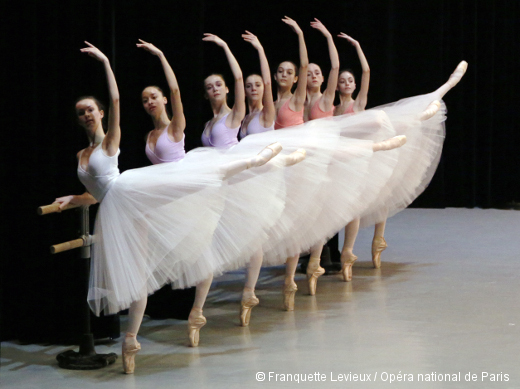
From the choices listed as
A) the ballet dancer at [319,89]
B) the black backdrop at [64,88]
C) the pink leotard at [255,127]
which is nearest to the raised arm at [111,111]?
the black backdrop at [64,88]

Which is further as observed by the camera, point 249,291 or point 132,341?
point 249,291

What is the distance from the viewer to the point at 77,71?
13.6 ft

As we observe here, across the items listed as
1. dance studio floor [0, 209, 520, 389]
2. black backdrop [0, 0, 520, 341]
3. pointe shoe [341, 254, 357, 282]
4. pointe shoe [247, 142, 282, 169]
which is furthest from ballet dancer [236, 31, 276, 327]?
pointe shoe [341, 254, 357, 282]

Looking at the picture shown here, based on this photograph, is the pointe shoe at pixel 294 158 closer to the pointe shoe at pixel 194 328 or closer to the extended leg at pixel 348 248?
the pointe shoe at pixel 194 328

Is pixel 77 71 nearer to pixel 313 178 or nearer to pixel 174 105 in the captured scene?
pixel 174 105

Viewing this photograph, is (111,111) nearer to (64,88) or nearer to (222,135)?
(64,88)

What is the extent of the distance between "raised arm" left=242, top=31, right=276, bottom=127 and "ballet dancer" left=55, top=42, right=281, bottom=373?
1175mm

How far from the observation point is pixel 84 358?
12.6 ft

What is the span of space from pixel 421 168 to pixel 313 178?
1.46 m

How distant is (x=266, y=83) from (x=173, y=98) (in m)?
0.97

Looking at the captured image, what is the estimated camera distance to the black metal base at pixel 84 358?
3816 mm

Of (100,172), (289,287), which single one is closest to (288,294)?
(289,287)

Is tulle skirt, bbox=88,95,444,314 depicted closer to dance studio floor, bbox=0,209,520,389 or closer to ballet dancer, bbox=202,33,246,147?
ballet dancer, bbox=202,33,246,147

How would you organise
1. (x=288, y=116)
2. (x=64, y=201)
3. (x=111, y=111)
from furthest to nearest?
(x=288, y=116) → (x=64, y=201) → (x=111, y=111)
